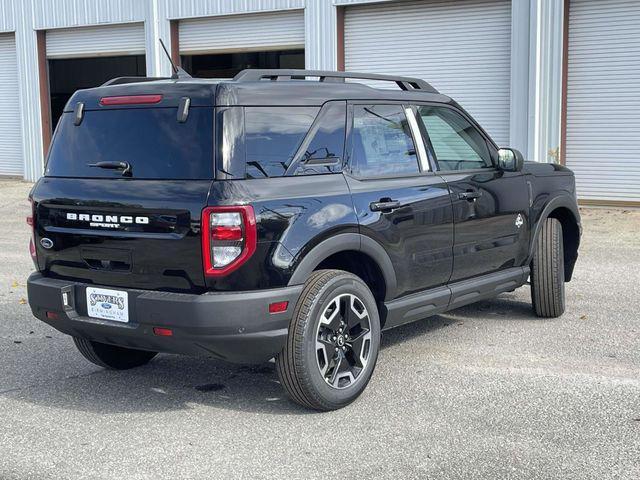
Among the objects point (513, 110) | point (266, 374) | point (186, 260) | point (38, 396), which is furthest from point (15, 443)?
point (513, 110)

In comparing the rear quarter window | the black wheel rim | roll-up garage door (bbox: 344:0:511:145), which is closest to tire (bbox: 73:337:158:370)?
the black wheel rim

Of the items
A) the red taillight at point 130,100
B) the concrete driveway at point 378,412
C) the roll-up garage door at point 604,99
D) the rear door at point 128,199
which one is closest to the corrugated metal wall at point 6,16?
the roll-up garage door at point 604,99

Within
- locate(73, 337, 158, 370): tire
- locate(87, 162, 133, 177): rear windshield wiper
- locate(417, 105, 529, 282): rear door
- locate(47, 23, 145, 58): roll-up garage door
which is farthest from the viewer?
locate(47, 23, 145, 58): roll-up garage door

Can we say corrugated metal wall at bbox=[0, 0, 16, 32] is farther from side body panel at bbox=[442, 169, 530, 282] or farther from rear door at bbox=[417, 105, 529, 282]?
side body panel at bbox=[442, 169, 530, 282]

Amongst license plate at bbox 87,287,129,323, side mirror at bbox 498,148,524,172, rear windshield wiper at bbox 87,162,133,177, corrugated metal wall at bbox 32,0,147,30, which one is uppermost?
corrugated metal wall at bbox 32,0,147,30

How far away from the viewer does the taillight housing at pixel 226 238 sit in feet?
15.3

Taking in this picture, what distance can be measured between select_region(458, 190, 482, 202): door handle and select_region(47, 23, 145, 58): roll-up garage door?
14521 mm

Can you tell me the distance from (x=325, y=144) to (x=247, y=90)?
62cm

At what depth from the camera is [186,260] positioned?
15.5 ft

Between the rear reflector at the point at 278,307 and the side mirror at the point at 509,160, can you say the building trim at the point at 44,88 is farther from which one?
the rear reflector at the point at 278,307

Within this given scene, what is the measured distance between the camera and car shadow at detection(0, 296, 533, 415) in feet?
17.4

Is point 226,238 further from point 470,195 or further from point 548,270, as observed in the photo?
point 548,270

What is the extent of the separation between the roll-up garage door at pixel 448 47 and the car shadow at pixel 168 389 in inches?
376

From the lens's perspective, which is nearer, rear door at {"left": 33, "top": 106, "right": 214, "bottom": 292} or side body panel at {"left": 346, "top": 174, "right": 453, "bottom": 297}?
rear door at {"left": 33, "top": 106, "right": 214, "bottom": 292}
